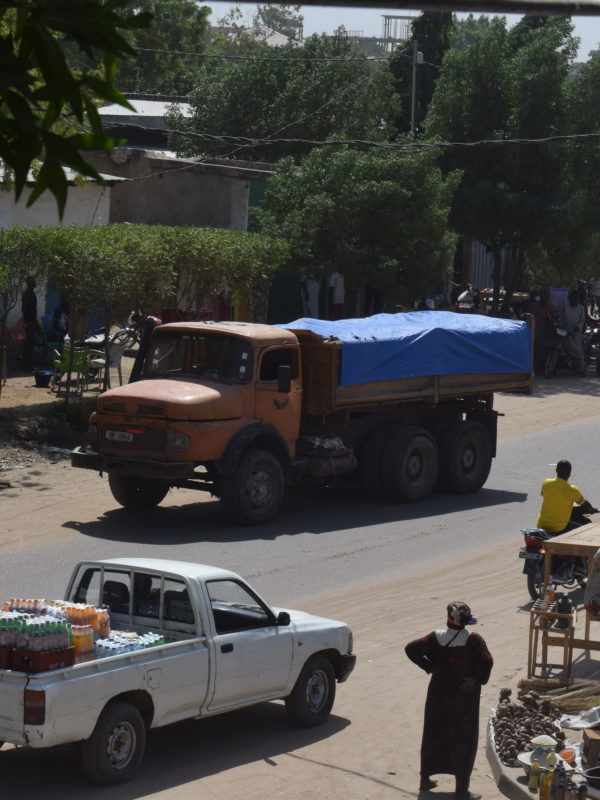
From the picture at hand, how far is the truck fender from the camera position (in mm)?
16422

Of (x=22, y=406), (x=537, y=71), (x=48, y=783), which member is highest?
(x=537, y=71)

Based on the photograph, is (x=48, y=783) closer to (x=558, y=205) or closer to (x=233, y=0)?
(x=233, y=0)

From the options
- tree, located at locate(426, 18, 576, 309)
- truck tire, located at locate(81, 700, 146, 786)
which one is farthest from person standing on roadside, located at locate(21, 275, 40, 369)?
truck tire, located at locate(81, 700, 146, 786)

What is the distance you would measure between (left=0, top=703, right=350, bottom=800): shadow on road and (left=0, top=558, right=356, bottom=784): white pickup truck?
0.51 feet

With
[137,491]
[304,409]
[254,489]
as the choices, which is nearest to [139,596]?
[254,489]

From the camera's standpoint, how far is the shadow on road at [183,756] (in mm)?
8477

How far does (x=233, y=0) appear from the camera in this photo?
5.84 meters

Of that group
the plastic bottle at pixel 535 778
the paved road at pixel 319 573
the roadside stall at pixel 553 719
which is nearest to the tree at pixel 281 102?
the paved road at pixel 319 573

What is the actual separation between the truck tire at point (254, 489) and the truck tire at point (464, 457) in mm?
3318

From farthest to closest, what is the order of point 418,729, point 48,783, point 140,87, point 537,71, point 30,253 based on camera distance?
1. point 140,87
2. point 537,71
3. point 30,253
4. point 418,729
5. point 48,783

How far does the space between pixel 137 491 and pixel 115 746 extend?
934 cm

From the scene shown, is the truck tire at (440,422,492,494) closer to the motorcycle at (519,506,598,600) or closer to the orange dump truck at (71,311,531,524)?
the orange dump truck at (71,311,531,524)

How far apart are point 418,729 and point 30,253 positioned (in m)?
14.4

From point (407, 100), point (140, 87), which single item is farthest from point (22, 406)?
point (140, 87)
